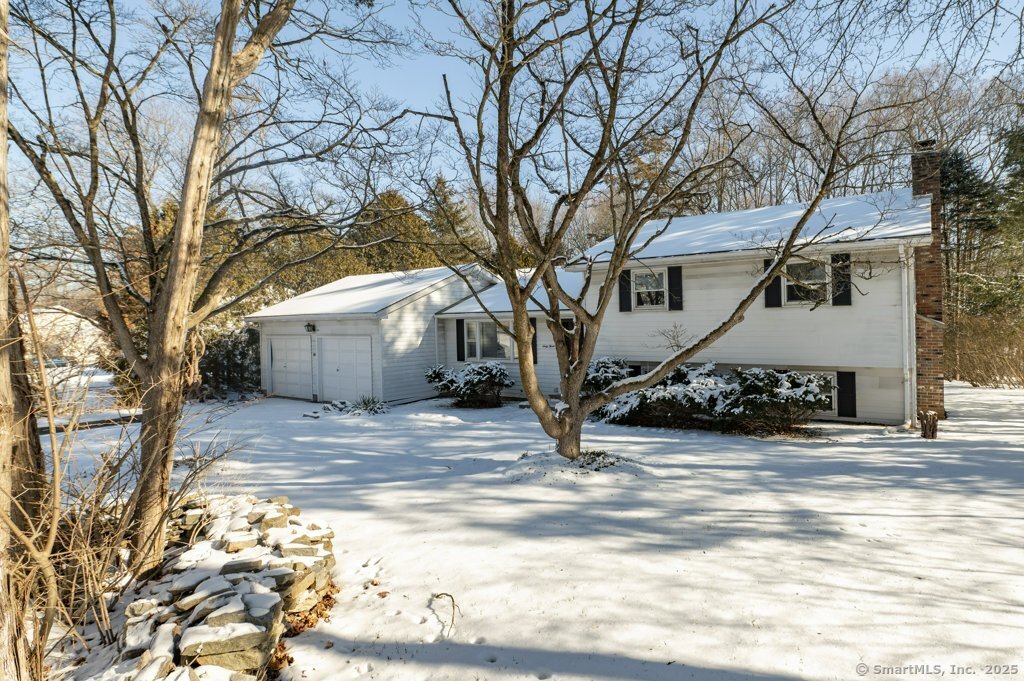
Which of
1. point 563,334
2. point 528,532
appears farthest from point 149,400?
point 563,334

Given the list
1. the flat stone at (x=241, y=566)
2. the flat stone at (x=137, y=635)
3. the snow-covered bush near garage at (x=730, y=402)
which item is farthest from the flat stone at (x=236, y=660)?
the snow-covered bush near garage at (x=730, y=402)

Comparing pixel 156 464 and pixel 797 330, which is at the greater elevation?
pixel 797 330

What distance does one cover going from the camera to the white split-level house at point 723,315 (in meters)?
11.3

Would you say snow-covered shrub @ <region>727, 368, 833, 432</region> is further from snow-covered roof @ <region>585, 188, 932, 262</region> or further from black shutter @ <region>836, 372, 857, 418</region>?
snow-covered roof @ <region>585, 188, 932, 262</region>

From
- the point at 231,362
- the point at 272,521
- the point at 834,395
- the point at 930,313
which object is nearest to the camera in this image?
the point at 272,521

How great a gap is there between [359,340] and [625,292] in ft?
25.1

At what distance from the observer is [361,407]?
601 inches

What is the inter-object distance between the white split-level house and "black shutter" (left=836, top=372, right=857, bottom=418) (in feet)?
0.09

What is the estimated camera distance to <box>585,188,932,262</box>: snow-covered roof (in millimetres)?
11250

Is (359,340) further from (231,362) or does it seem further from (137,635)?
(137,635)

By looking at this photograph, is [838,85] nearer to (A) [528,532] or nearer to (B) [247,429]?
(A) [528,532]

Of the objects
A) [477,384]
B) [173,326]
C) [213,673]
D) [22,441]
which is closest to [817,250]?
[477,384]

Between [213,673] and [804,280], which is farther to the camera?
[804,280]

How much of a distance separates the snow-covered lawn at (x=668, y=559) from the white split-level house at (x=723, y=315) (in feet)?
8.39
